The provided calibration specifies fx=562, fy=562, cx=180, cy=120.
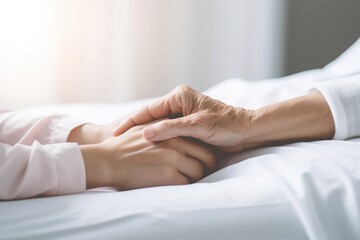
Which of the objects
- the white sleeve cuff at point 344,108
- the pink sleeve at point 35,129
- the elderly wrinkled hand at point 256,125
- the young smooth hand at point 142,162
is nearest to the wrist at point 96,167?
the young smooth hand at point 142,162

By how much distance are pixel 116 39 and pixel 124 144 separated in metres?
1.68

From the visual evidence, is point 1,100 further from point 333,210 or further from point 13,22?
point 333,210

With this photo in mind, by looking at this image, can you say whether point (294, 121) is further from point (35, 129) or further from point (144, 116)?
point (35, 129)

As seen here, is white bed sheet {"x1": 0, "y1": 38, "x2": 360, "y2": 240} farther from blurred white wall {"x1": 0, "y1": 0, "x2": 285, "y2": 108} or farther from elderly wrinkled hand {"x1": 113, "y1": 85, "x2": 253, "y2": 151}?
blurred white wall {"x1": 0, "y1": 0, "x2": 285, "y2": 108}

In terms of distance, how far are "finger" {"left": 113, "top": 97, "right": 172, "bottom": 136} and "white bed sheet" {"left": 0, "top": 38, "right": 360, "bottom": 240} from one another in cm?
27

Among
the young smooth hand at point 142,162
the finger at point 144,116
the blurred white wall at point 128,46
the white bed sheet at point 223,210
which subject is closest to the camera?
the white bed sheet at point 223,210

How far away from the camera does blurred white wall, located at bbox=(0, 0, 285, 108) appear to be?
245 cm

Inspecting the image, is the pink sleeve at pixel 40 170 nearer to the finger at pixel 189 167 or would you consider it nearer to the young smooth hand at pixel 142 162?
the young smooth hand at pixel 142 162

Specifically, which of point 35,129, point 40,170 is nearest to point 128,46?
point 35,129

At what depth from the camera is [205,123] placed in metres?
0.95

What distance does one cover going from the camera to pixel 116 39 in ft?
8.45

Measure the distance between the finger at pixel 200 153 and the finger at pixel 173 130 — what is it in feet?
0.06

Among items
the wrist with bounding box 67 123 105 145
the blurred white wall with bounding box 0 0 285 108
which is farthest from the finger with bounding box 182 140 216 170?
the blurred white wall with bounding box 0 0 285 108

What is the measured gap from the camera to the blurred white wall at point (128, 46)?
245cm
